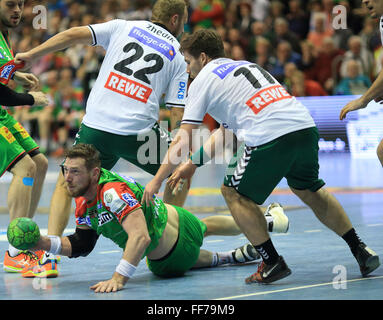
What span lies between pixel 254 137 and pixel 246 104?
219 millimetres

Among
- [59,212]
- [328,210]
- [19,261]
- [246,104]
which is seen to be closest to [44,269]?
[19,261]

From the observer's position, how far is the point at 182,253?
530 cm

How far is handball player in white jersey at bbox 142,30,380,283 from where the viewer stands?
493 cm

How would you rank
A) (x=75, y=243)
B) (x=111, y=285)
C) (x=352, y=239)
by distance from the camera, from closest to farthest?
(x=111, y=285) < (x=75, y=243) < (x=352, y=239)

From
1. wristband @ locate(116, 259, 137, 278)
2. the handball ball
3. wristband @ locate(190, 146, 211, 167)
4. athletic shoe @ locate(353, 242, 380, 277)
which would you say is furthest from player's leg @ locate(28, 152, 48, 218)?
athletic shoe @ locate(353, 242, 380, 277)

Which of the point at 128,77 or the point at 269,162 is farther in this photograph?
the point at 128,77

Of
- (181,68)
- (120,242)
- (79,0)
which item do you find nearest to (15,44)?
(79,0)

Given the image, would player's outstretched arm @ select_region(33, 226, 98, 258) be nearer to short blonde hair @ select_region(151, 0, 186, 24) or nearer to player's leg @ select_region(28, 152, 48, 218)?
player's leg @ select_region(28, 152, 48, 218)

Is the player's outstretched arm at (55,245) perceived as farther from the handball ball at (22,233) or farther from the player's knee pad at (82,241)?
the handball ball at (22,233)

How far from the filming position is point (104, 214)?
493 centimetres

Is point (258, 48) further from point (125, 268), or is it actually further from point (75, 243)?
point (125, 268)

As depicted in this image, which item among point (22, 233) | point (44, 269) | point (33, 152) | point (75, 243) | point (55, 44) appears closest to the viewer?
point (22, 233)

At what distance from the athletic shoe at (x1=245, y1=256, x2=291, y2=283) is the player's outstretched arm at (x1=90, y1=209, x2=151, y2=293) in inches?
29.0
